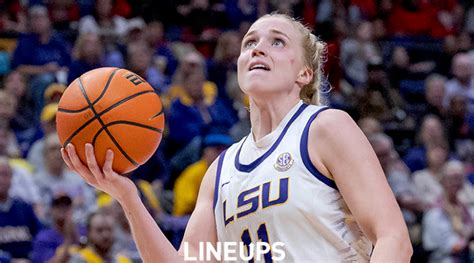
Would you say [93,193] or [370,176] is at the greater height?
[370,176]

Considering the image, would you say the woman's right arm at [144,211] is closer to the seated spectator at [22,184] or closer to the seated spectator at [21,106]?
the seated spectator at [22,184]

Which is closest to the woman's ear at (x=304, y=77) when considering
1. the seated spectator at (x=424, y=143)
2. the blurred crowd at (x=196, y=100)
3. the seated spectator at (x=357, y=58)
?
the blurred crowd at (x=196, y=100)

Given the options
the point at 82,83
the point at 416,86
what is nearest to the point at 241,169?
the point at 82,83

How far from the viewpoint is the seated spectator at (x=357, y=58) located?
11.4 m

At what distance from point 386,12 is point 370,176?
9.90 m

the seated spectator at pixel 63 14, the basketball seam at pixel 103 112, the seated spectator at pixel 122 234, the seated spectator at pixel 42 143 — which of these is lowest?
the seated spectator at pixel 122 234

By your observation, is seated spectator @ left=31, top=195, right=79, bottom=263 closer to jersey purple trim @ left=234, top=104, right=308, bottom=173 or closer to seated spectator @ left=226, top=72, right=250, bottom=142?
seated spectator @ left=226, top=72, right=250, bottom=142

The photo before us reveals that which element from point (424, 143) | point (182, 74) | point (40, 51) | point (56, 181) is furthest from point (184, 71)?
point (424, 143)

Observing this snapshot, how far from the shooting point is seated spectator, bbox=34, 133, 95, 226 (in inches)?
291

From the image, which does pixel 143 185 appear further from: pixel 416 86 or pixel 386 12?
pixel 386 12

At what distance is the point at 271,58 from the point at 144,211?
0.73m

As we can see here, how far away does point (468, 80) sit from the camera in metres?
10.9

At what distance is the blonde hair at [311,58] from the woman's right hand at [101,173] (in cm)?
85

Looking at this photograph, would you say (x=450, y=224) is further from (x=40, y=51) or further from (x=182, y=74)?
(x=40, y=51)
